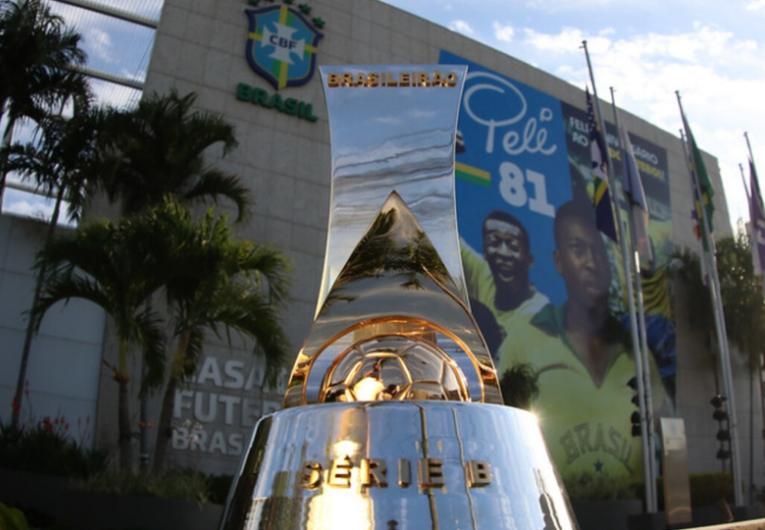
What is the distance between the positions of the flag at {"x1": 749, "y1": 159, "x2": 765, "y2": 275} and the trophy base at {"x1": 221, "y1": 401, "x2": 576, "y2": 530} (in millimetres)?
16510

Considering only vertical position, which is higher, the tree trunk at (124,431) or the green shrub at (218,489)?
the tree trunk at (124,431)

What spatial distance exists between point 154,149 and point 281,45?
23.8ft

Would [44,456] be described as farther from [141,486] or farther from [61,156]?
[61,156]

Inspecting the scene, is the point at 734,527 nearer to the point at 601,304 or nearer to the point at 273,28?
the point at 273,28

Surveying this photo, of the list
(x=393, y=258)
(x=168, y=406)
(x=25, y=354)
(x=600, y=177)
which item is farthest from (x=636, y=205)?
(x=393, y=258)

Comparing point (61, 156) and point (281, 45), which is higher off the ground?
point (281, 45)

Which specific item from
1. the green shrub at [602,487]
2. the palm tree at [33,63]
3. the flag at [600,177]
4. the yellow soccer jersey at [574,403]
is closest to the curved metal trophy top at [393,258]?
the palm tree at [33,63]

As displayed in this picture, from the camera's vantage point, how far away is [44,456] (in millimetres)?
10383

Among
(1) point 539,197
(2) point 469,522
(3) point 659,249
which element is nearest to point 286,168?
(1) point 539,197

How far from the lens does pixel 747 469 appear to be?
81.1 ft

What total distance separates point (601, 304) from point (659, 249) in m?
4.53

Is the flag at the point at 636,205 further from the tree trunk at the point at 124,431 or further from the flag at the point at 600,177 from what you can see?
the tree trunk at the point at 124,431

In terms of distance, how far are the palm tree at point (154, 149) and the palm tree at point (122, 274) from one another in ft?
8.37

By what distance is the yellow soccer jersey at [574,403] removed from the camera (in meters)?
20.2
